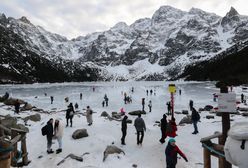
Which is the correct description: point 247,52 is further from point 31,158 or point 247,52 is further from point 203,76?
point 31,158

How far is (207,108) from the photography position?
34344mm

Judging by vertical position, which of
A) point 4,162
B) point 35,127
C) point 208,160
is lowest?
point 35,127

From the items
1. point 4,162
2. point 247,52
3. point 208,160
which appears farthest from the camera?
point 247,52

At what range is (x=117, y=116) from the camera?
94.5ft

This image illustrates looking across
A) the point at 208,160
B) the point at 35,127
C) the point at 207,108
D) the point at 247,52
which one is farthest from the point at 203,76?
the point at 208,160

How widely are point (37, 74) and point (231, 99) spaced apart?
195 metres

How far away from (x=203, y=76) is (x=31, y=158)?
169528 mm

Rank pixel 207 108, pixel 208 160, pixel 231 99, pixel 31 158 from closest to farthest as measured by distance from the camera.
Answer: pixel 231 99 → pixel 208 160 → pixel 31 158 → pixel 207 108

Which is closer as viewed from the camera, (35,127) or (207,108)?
(35,127)

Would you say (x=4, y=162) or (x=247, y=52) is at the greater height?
(x=247, y=52)

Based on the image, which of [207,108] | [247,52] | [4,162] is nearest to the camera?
[4,162]

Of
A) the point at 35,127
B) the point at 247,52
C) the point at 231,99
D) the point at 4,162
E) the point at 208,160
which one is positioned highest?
the point at 247,52

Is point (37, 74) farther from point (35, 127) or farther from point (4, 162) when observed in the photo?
point (4, 162)

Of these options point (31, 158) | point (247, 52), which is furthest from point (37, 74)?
point (31, 158)
